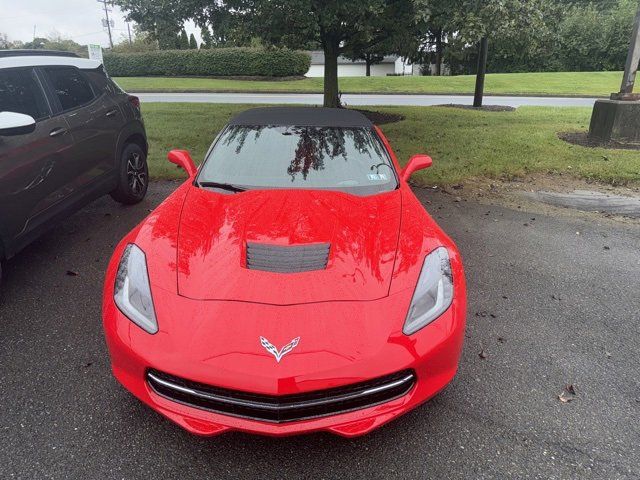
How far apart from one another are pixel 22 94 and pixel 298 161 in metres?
2.55

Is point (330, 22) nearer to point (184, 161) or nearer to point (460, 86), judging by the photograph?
point (184, 161)

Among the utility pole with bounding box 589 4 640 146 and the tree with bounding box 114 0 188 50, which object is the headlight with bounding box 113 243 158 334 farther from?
the utility pole with bounding box 589 4 640 146

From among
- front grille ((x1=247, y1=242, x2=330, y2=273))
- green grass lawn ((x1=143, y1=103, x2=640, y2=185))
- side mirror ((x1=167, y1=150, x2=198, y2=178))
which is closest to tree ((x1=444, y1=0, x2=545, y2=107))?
green grass lawn ((x1=143, y1=103, x2=640, y2=185))

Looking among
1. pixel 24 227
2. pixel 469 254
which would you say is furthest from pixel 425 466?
pixel 24 227

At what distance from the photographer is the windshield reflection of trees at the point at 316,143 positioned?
3.31 metres

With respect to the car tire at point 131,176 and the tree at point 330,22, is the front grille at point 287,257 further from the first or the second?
the tree at point 330,22

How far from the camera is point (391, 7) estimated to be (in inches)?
372

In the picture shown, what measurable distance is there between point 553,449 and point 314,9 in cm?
816

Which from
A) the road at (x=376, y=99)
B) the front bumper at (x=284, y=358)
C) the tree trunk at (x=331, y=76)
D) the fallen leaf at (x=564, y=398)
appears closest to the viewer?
the front bumper at (x=284, y=358)

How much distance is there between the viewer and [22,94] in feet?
12.8

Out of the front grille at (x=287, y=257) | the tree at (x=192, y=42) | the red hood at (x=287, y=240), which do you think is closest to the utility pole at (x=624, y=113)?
the red hood at (x=287, y=240)

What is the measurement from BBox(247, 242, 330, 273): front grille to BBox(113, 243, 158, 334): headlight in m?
0.52

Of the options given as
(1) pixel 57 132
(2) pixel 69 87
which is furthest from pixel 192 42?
(1) pixel 57 132

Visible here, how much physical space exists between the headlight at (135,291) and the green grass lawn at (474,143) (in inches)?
190
